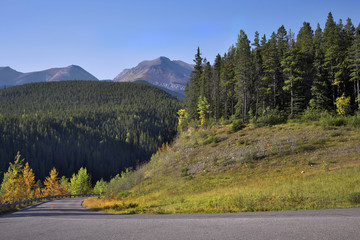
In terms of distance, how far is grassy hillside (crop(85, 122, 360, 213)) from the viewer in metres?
14.1

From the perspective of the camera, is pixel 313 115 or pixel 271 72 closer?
pixel 313 115

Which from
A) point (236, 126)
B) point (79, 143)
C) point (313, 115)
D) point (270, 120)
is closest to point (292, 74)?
point (313, 115)

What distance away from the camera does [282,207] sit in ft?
35.7

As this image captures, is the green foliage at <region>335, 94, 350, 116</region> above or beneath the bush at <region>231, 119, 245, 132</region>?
above

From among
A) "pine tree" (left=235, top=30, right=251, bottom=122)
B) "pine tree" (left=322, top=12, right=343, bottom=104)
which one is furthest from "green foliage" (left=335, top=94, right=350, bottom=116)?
"pine tree" (left=235, top=30, right=251, bottom=122)

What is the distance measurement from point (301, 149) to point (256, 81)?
22.0m

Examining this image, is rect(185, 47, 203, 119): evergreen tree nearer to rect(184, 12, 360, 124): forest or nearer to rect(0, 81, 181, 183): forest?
rect(184, 12, 360, 124): forest

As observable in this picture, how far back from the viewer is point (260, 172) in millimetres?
25594

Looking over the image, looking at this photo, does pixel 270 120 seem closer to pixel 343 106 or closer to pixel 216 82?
pixel 343 106

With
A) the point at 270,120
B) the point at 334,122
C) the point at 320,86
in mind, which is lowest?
the point at 334,122

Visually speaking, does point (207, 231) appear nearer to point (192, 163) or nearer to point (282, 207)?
point (282, 207)

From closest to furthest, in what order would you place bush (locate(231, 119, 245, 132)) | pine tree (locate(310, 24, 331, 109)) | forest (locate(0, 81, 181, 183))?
1. pine tree (locate(310, 24, 331, 109))
2. bush (locate(231, 119, 245, 132))
3. forest (locate(0, 81, 181, 183))

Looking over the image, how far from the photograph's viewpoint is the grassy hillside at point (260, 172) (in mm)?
14125

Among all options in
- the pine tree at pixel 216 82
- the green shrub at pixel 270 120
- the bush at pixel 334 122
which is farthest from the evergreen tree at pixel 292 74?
the pine tree at pixel 216 82
